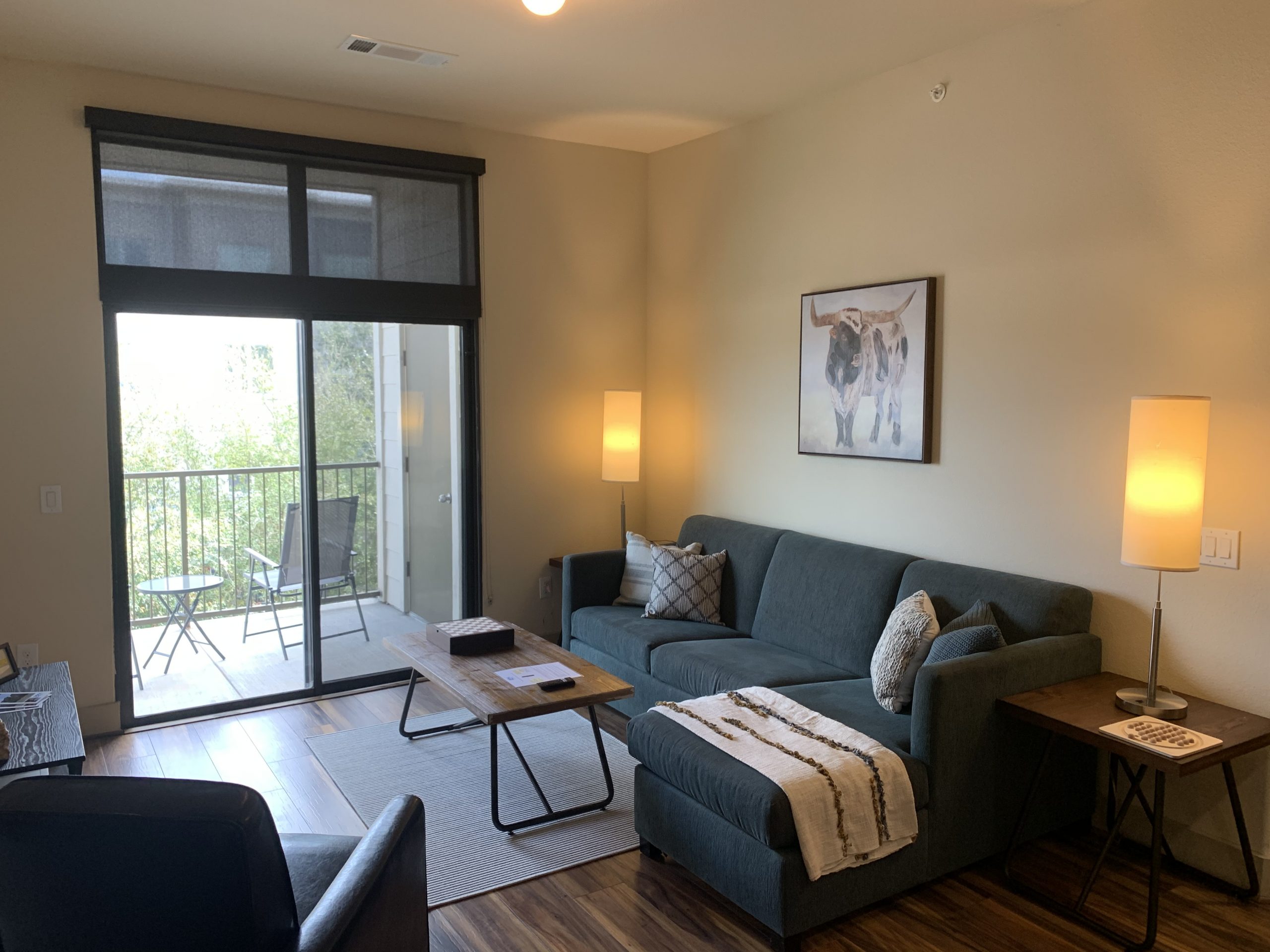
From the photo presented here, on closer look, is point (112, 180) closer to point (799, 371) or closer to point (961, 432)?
point (799, 371)

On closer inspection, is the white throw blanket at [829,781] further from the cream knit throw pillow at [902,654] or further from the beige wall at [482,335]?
the beige wall at [482,335]

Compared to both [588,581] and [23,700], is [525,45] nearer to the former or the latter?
[588,581]

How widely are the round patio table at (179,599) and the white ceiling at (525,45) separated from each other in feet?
7.27

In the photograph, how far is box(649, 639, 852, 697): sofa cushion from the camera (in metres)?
3.62

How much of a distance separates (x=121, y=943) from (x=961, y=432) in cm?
318

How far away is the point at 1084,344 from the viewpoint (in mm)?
3312

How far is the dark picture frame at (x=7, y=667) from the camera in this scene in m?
3.05

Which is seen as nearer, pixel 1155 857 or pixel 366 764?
pixel 1155 857

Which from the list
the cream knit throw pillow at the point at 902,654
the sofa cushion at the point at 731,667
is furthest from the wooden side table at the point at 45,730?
the cream knit throw pillow at the point at 902,654

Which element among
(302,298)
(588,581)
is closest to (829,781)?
(588,581)

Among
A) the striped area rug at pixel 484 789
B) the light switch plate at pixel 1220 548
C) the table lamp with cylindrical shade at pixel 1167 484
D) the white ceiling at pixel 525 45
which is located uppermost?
the white ceiling at pixel 525 45

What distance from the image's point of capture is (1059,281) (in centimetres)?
338

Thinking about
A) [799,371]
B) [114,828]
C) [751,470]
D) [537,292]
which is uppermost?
[537,292]

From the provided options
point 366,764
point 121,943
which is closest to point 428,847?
point 366,764
